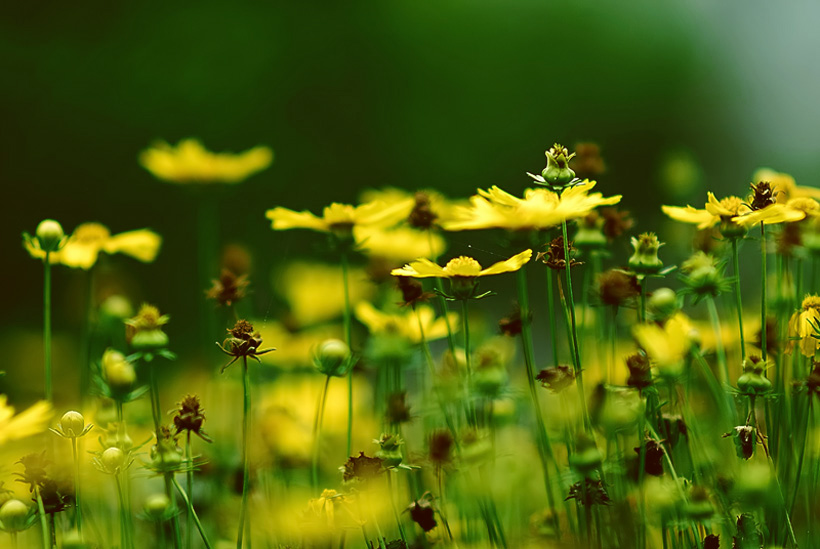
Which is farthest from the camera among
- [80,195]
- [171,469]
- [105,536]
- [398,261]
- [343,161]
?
[343,161]

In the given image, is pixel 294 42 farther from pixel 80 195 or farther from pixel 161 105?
pixel 80 195

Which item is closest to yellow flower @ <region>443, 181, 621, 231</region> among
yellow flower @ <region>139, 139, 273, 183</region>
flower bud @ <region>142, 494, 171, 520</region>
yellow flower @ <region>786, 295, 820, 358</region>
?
yellow flower @ <region>786, 295, 820, 358</region>

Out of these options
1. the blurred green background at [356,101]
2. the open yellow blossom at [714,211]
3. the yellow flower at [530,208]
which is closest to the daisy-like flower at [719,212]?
the open yellow blossom at [714,211]

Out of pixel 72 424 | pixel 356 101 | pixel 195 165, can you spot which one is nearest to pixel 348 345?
pixel 72 424

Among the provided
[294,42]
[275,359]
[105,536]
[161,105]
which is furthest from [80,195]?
[105,536]

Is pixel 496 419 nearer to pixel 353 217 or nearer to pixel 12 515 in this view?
pixel 353 217

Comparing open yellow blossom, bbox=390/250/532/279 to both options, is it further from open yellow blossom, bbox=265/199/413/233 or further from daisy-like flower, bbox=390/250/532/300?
open yellow blossom, bbox=265/199/413/233

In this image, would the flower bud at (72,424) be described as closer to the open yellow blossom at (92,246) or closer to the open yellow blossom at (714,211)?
the open yellow blossom at (92,246)
